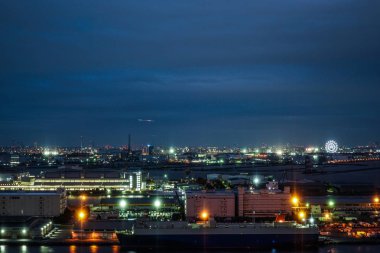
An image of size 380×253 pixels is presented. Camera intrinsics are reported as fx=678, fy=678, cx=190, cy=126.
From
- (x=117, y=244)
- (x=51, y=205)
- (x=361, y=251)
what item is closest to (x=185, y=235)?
(x=117, y=244)

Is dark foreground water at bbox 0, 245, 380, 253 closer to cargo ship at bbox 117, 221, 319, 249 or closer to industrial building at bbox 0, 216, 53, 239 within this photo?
cargo ship at bbox 117, 221, 319, 249

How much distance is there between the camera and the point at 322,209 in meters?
13.5

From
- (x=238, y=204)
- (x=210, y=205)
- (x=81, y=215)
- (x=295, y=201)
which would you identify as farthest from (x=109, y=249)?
(x=295, y=201)

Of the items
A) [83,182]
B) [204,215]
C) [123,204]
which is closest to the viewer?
[204,215]

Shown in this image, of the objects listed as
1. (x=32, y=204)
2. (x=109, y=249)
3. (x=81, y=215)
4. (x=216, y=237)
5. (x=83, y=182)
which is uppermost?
(x=83, y=182)

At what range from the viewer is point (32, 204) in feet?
45.1

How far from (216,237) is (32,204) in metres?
5.06

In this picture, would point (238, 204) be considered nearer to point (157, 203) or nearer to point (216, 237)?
point (157, 203)

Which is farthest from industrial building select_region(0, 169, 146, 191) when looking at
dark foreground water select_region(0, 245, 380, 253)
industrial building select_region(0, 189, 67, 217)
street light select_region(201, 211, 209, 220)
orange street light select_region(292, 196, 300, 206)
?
dark foreground water select_region(0, 245, 380, 253)

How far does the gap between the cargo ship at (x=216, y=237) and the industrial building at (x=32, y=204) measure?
12.4ft

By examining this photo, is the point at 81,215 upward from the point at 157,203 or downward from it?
downward

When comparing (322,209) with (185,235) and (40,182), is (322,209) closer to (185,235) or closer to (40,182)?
(185,235)

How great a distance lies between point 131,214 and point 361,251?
530 centimetres

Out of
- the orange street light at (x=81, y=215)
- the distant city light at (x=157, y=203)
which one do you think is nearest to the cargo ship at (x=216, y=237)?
the orange street light at (x=81, y=215)
